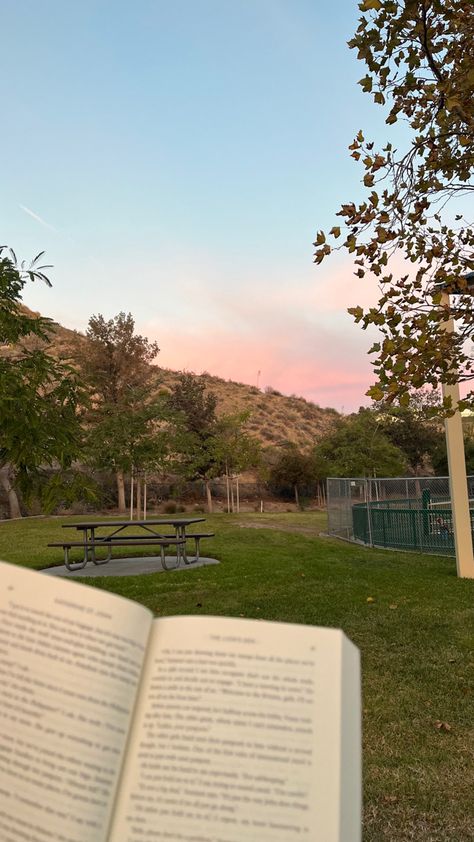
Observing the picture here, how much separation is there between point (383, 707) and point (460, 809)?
129 cm

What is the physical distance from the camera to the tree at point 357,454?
35.7m

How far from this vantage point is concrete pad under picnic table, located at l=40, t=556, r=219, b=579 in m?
10.4

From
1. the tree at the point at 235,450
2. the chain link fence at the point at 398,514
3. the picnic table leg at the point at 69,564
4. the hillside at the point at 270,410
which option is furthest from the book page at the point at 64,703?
the hillside at the point at 270,410

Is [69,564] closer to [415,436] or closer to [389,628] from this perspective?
[389,628]

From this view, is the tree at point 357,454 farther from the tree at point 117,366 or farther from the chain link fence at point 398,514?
the chain link fence at point 398,514

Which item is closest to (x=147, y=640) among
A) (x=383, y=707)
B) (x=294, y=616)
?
(x=383, y=707)

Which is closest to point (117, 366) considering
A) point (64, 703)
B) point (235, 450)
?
point (235, 450)

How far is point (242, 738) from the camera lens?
1029mm

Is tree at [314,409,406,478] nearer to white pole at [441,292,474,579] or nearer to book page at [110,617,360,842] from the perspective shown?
white pole at [441,292,474,579]

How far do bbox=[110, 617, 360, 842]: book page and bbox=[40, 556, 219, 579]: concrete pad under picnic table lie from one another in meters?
9.17

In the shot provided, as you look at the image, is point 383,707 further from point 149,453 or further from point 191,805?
point 149,453

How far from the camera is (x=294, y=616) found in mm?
6648

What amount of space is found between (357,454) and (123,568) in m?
26.7

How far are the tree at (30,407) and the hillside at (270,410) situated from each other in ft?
168
